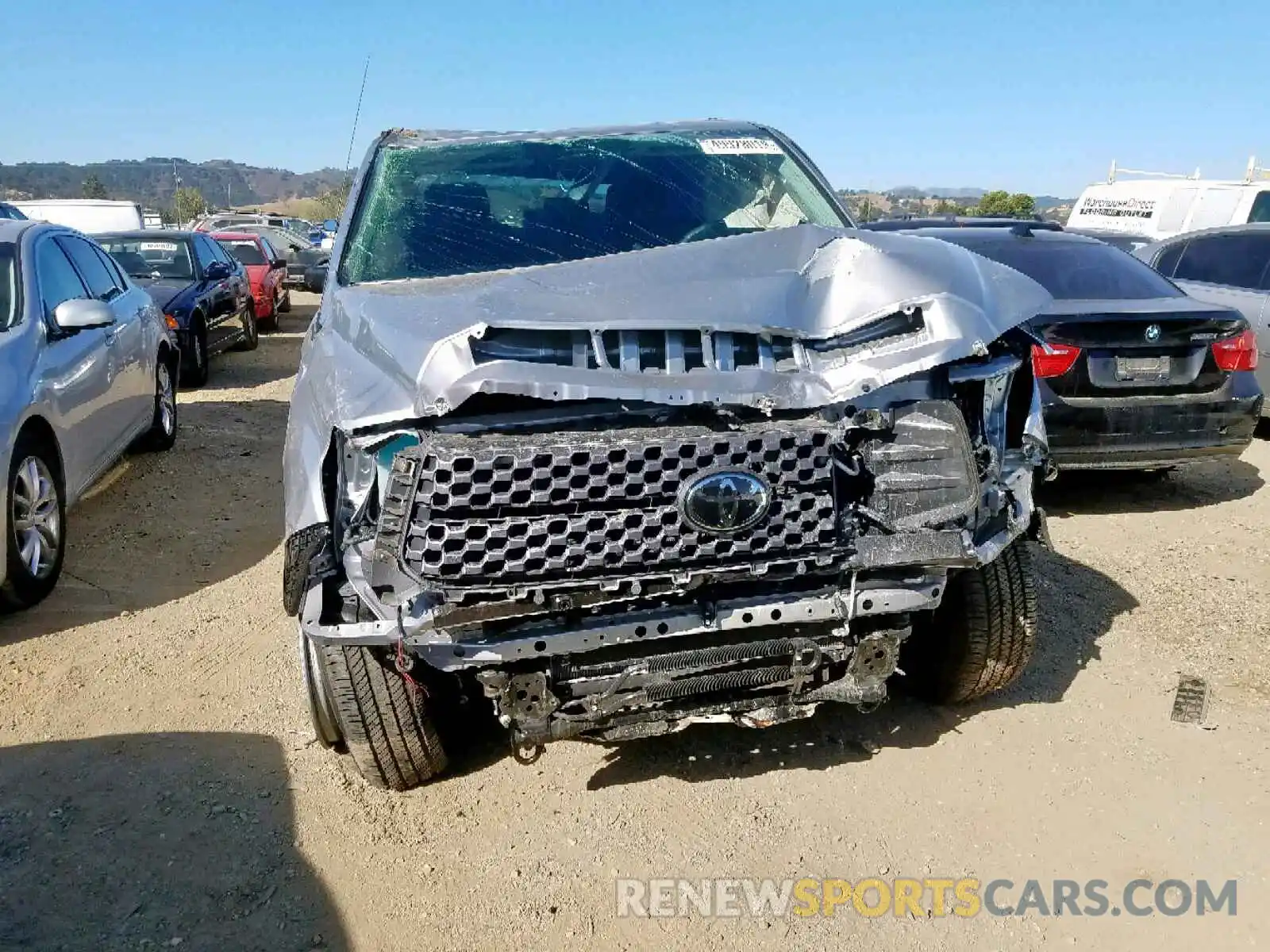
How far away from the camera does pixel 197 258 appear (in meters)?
10.7

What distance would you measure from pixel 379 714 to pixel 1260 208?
49.0 ft

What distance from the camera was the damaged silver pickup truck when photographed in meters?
2.45

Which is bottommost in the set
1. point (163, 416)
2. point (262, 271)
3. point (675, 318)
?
point (163, 416)

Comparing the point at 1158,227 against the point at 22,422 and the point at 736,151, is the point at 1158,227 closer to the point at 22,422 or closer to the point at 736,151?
the point at 736,151

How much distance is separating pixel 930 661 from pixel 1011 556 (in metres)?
0.48

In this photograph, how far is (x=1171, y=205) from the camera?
628 inches

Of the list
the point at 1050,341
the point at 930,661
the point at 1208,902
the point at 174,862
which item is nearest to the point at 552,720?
the point at 174,862

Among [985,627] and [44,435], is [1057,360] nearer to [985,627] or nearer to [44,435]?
[985,627]

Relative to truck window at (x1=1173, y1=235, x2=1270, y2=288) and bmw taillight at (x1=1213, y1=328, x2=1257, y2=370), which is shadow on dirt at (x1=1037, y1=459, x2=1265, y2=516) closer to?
bmw taillight at (x1=1213, y1=328, x2=1257, y2=370)

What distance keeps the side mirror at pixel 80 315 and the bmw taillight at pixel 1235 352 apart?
233 inches

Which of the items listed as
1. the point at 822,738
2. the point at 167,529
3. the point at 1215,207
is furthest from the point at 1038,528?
the point at 1215,207

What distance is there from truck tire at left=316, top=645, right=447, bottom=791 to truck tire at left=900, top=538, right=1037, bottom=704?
5.55 ft

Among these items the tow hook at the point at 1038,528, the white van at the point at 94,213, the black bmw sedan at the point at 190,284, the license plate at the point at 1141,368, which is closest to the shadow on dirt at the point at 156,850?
the tow hook at the point at 1038,528

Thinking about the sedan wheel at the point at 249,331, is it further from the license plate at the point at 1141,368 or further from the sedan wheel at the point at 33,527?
the license plate at the point at 1141,368
